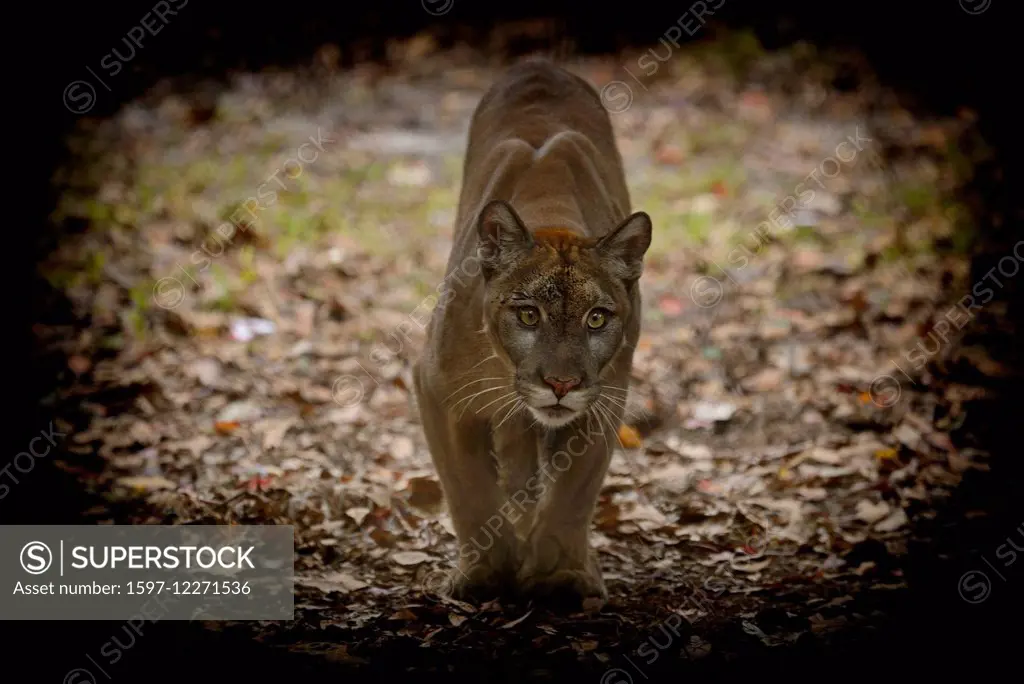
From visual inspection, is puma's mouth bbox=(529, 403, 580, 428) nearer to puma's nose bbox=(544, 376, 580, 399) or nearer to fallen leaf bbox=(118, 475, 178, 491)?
puma's nose bbox=(544, 376, 580, 399)

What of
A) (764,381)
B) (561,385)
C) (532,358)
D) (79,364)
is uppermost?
(79,364)

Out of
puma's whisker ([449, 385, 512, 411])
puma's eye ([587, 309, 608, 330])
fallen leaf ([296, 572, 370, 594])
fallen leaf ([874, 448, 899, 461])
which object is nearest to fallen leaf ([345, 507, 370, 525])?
fallen leaf ([296, 572, 370, 594])

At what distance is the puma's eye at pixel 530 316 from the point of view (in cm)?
442

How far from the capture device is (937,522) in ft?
18.3

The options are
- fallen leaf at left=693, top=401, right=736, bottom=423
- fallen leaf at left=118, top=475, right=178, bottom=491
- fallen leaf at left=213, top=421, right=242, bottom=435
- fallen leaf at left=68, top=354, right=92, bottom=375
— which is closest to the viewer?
fallen leaf at left=118, top=475, right=178, bottom=491

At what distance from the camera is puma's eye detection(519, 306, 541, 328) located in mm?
4418

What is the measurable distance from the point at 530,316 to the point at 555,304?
12 cm

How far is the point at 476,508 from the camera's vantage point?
16.2ft

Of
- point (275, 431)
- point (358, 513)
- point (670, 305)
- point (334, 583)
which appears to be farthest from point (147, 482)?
point (670, 305)

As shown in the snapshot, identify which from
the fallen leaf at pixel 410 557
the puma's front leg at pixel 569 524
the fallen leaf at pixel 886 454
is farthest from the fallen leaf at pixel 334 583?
the fallen leaf at pixel 886 454

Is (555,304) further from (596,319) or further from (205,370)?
(205,370)

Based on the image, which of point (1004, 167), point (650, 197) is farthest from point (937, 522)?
point (650, 197)

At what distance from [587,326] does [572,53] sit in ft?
34.2

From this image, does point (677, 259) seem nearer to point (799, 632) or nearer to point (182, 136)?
point (799, 632)
